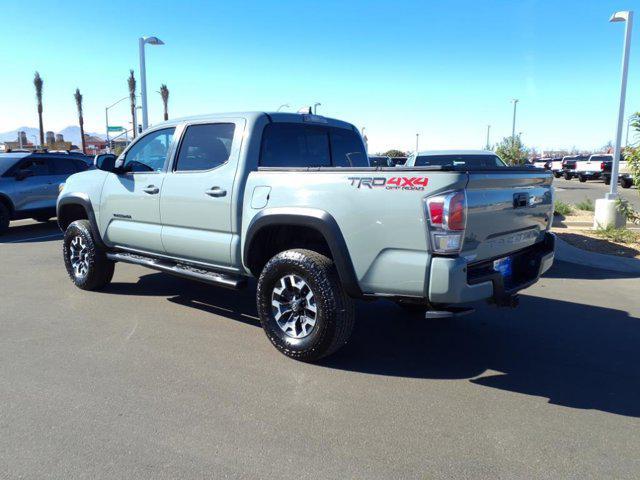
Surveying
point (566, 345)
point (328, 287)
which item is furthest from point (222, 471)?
point (566, 345)

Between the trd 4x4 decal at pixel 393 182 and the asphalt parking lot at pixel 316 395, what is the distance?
1.47 m

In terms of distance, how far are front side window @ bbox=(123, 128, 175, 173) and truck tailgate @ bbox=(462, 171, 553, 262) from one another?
10.7 feet

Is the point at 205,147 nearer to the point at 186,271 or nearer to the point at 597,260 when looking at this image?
the point at 186,271

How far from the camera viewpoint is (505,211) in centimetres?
381

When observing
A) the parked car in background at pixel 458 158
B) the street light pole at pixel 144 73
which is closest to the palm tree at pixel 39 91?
the street light pole at pixel 144 73

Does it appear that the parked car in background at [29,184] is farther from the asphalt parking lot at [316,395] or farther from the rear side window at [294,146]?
the rear side window at [294,146]

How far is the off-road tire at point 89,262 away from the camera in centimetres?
606

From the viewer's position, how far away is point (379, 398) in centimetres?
355

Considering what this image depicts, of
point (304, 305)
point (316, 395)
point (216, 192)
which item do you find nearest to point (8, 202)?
point (216, 192)

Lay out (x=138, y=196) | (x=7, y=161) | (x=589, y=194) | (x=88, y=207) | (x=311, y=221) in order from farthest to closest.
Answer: (x=589, y=194) → (x=7, y=161) → (x=88, y=207) → (x=138, y=196) → (x=311, y=221)

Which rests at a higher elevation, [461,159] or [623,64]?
[623,64]

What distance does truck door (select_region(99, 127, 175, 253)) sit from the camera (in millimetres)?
5285

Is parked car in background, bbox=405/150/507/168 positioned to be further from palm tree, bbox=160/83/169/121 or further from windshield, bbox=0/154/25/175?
palm tree, bbox=160/83/169/121

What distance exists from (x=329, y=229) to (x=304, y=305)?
0.74m
